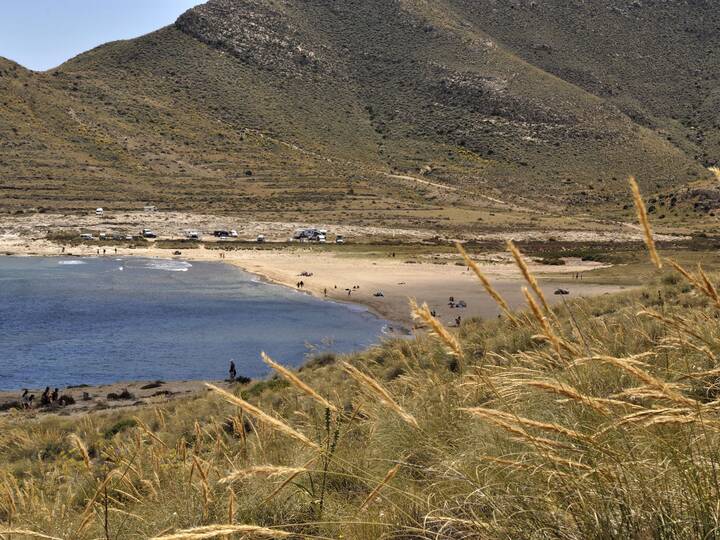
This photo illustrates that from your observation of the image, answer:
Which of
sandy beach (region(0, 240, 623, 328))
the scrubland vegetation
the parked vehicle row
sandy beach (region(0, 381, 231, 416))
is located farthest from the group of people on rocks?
the parked vehicle row

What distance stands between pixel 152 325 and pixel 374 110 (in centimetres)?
8037

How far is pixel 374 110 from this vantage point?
4262 inches

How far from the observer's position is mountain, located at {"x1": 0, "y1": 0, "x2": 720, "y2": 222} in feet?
265

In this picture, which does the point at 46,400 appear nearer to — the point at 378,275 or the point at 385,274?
the point at 378,275

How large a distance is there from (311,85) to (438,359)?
105781 mm

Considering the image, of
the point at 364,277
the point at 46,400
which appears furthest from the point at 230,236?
the point at 46,400

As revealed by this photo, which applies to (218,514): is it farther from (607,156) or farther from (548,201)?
(607,156)

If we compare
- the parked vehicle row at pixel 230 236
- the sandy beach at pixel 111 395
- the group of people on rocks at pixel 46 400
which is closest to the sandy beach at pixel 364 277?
the sandy beach at pixel 111 395

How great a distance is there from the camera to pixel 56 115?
88.2 metres

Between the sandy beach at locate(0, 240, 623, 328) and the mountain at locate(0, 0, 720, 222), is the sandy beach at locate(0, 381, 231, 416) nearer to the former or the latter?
the sandy beach at locate(0, 240, 623, 328)

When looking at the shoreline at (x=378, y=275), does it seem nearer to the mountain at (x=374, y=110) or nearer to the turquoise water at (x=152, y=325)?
the turquoise water at (x=152, y=325)

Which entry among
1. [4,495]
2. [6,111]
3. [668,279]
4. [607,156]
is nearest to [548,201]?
[607,156]

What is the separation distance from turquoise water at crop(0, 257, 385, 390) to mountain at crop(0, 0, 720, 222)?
94.2 feet

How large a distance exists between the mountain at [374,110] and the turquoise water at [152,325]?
2871 centimetres
